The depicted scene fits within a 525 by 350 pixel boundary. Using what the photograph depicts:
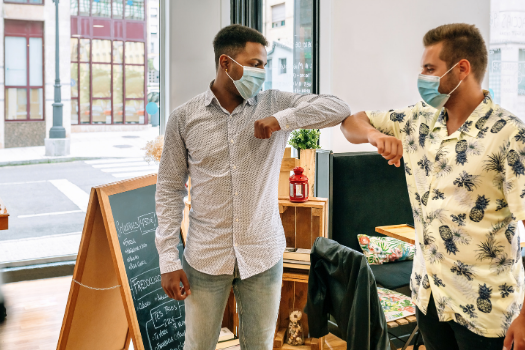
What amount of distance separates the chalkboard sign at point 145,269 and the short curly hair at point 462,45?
1617 millimetres

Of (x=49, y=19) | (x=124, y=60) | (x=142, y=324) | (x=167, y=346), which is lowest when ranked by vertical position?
(x=167, y=346)

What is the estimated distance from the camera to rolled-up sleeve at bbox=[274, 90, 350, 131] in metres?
1.69

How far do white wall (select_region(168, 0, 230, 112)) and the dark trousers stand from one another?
10.7 ft

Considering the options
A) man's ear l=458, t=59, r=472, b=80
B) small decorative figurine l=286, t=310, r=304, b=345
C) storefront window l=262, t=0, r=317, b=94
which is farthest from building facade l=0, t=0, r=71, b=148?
man's ear l=458, t=59, r=472, b=80

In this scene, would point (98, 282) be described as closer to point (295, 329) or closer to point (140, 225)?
point (140, 225)

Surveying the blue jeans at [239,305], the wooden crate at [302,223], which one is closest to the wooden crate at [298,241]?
the wooden crate at [302,223]

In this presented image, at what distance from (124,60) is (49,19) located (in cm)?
72

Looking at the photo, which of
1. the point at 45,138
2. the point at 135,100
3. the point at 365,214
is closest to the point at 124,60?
the point at 135,100

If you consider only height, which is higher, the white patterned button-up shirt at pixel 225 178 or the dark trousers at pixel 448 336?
the white patterned button-up shirt at pixel 225 178

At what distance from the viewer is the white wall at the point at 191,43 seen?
4371 mm

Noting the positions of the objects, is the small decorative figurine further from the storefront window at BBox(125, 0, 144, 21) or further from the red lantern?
the storefront window at BBox(125, 0, 144, 21)

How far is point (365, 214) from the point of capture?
12.0ft

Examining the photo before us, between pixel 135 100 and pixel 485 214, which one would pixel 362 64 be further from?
pixel 485 214

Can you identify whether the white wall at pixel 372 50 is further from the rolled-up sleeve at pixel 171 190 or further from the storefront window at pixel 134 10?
the rolled-up sleeve at pixel 171 190
